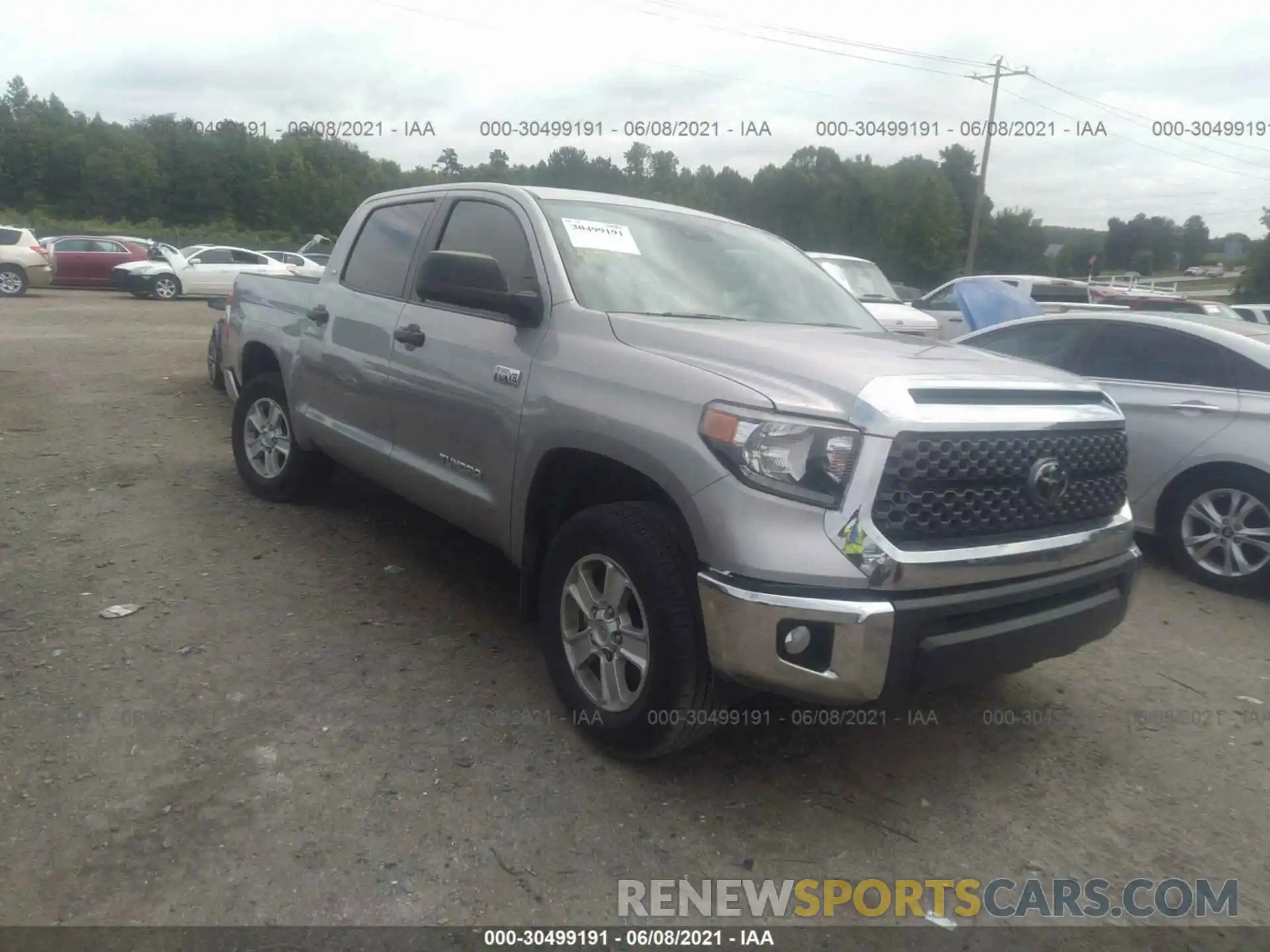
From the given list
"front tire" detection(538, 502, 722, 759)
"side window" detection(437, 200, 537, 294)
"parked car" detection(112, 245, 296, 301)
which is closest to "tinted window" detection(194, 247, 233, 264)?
"parked car" detection(112, 245, 296, 301)

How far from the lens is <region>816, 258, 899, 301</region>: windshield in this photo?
39.3 feet

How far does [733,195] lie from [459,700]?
5271 cm

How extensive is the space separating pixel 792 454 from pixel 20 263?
81.4ft

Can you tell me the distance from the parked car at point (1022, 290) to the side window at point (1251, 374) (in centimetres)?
848

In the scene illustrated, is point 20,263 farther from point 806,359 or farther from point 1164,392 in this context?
point 806,359

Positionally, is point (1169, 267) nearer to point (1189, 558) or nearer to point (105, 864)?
point (1189, 558)

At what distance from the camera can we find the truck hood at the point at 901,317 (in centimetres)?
1065

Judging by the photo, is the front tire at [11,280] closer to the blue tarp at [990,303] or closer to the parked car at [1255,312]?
the blue tarp at [990,303]

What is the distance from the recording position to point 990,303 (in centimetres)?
1002

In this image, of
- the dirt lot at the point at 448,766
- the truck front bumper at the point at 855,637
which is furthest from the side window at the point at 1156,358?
the truck front bumper at the point at 855,637

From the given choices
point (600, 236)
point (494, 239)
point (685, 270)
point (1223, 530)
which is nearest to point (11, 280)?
point (494, 239)

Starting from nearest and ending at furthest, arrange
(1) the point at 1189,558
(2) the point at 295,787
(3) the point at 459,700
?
(2) the point at 295,787, (3) the point at 459,700, (1) the point at 1189,558

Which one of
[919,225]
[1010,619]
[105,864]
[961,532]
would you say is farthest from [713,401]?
[919,225]

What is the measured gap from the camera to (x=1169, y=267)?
45594 millimetres
